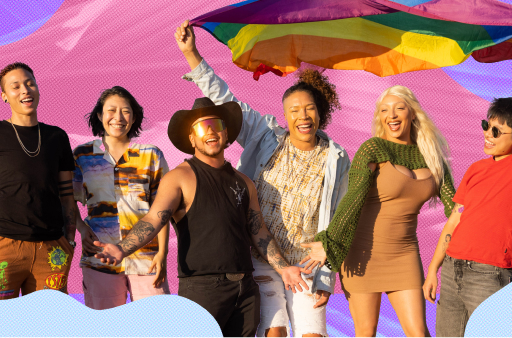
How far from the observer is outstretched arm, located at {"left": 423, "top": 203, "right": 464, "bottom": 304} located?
295cm

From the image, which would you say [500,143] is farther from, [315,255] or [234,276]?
[234,276]

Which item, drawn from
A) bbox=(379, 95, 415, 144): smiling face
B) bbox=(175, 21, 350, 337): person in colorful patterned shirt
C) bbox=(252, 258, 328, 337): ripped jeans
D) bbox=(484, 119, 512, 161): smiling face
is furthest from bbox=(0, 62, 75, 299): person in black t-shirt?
bbox=(484, 119, 512, 161): smiling face

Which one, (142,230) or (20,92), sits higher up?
(20,92)

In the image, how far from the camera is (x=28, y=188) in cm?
302

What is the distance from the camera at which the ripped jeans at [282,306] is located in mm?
3154

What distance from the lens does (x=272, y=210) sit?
3.25m

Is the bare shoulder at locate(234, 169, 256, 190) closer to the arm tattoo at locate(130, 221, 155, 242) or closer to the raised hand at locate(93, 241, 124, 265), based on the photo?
the arm tattoo at locate(130, 221, 155, 242)

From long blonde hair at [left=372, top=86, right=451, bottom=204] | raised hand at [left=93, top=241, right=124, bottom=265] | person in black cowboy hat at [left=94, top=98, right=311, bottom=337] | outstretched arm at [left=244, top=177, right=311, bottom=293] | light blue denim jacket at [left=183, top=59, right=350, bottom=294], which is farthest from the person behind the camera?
light blue denim jacket at [left=183, top=59, right=350, bottom=294]

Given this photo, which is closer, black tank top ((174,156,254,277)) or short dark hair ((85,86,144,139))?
black tank top ((174,156,254,277))

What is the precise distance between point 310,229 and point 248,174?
581 mm

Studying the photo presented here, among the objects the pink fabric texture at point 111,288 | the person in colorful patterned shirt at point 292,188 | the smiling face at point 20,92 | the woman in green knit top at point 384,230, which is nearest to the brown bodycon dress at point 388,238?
the woman in green knit top at point 384,230

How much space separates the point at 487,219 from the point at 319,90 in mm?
1453

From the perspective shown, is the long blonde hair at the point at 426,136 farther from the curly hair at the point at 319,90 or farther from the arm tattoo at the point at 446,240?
the curly hair at the point at 319,90

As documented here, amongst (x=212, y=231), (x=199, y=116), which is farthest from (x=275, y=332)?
(x=199, y=116)
